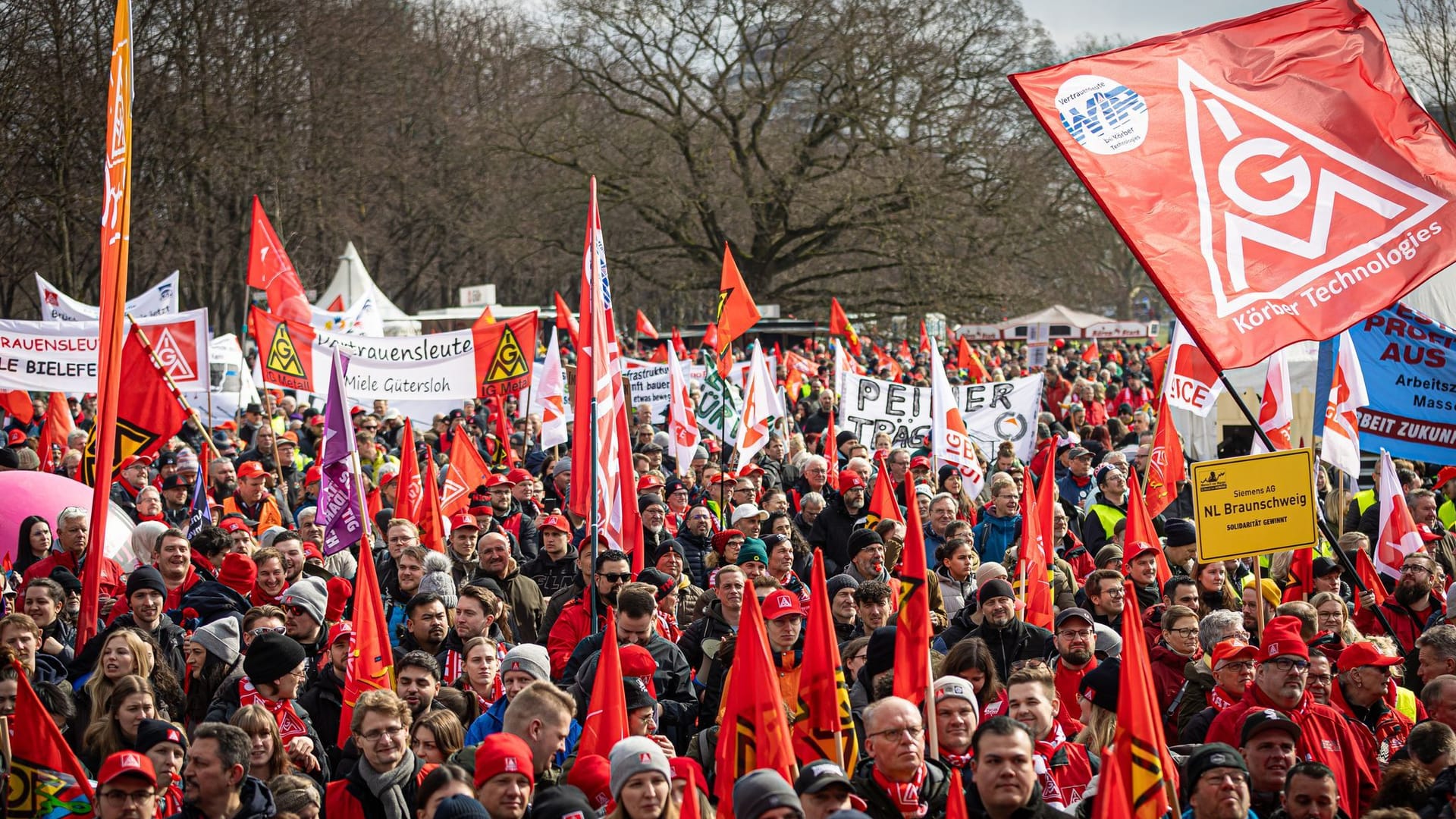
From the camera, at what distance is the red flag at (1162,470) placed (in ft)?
42.4

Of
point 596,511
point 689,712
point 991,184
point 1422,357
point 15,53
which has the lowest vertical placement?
point 689,712

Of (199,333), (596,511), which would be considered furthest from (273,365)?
(596,511)

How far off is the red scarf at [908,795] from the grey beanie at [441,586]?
3.77 meters

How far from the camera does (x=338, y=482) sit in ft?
32.5

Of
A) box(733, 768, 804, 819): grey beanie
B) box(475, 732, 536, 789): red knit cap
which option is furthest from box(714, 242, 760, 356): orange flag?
box(733, 768, 804, 819): grey beanie

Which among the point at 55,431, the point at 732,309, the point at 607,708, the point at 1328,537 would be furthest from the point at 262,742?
the point at 55,431

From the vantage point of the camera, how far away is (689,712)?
7395 mm

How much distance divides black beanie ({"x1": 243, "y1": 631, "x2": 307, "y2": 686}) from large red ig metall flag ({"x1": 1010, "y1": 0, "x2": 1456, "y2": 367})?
372cm

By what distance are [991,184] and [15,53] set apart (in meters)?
20.4

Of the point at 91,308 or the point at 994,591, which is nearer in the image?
the point at 994,591

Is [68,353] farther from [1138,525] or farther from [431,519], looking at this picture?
[1138,525]

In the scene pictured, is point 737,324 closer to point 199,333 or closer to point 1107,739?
point 199,333

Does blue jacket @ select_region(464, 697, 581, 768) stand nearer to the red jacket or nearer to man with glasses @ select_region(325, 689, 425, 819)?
man with glasses @ select_region(325, 689, 425, 819)

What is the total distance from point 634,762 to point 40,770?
2.23 metres
